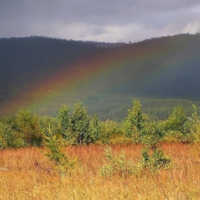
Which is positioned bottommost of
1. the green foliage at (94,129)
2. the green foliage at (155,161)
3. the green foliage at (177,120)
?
the green foliage at (94,129)

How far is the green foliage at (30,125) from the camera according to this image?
86.8 feet

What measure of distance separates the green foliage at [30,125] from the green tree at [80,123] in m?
20.7

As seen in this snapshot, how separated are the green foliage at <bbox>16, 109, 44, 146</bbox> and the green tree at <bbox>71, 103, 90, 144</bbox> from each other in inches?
814

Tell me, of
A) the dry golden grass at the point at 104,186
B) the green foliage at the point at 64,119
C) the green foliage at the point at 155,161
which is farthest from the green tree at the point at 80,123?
the dry golden grass at the point at 104,186

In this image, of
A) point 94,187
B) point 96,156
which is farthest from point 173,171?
point 96,156

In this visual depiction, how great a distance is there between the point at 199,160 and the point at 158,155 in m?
1.43

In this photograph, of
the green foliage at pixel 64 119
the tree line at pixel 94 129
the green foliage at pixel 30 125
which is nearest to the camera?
the tree line at pixel 94 129

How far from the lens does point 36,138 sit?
27312mm

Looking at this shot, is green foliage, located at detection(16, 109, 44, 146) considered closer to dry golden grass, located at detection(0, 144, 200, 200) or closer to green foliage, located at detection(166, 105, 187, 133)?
dry golden grass, located at detection(0, 144, 200, 200)

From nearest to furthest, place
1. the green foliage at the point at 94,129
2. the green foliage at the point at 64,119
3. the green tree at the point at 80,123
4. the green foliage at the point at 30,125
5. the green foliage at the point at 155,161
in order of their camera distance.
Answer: the green foliage at the point at 155,161, the green foliage at the point at 30,125, the green foliage at the point at 64,119, the green tree at the point at 80,123, the green foliage at the point at 94,129

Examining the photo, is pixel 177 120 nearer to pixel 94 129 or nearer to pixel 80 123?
pixel 94 129

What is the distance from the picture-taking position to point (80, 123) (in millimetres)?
48625

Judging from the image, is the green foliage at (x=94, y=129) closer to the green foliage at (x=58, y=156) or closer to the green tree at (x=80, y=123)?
the green tree at (x=80, y=123)

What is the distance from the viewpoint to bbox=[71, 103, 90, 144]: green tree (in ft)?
158
